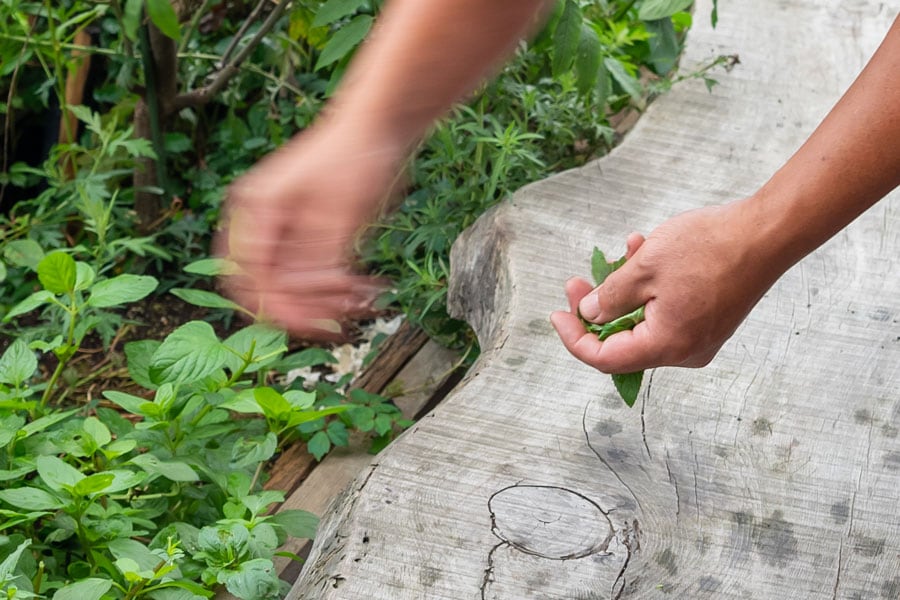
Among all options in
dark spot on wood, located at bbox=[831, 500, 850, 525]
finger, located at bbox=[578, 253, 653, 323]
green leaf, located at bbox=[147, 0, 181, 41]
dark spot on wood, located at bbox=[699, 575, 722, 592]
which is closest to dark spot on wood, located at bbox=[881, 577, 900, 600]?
dark spot on wood, located at bbox=[831, 500, 850, 525]

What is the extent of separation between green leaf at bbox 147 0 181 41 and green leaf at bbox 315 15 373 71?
12.6 inches

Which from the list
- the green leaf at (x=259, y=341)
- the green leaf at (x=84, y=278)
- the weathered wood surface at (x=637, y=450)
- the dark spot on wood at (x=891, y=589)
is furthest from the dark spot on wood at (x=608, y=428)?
the green leaf at (x=84, y=278)

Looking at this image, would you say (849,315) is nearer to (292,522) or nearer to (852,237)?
(852,237)

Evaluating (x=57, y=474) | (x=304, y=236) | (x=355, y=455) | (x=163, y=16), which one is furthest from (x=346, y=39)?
(x=304, y=236)

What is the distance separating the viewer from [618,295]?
1.56 metres

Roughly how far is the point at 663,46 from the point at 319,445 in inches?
54.0

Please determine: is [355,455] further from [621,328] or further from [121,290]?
[621,328]

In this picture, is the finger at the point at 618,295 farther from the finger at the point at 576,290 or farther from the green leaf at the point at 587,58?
the green leaf at the point at 587,58

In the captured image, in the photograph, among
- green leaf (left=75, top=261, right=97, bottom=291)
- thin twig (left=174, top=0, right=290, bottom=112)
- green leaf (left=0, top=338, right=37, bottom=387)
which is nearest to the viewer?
green leaf (left=0, top=338, right=37, bottom=387)

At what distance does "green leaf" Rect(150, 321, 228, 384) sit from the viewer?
2084mm

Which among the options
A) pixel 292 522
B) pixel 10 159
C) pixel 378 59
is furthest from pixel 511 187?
pixel 10 159

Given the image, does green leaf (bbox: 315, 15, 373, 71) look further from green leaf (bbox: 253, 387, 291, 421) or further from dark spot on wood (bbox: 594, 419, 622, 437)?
dark spot on wood (bbox: 594, 419, 622, 437)

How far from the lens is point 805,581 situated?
1641 millimetres

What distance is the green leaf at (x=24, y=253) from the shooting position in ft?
9.52
